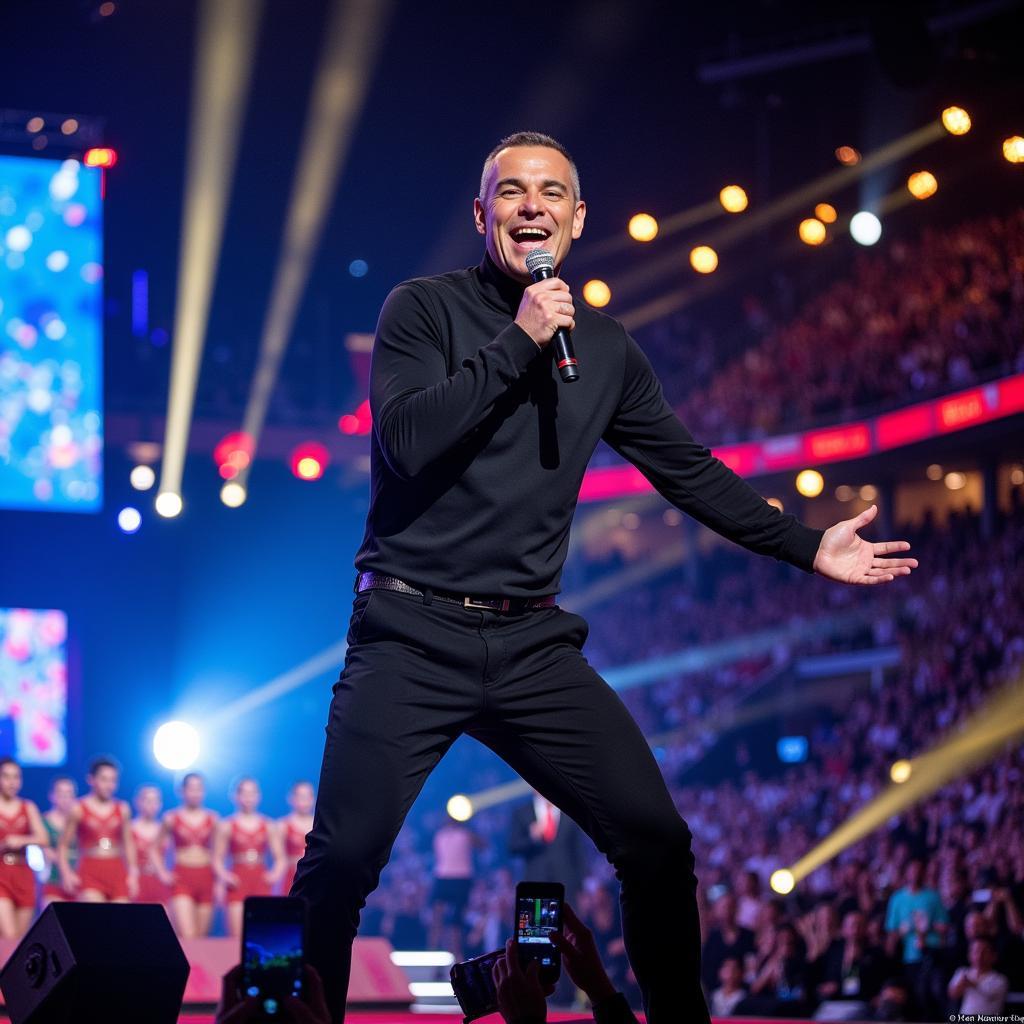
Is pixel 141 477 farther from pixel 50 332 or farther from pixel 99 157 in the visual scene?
pixel 99 157

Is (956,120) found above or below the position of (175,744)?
above

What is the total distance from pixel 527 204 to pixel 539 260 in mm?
161

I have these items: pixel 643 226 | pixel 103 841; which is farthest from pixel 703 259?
pixel 103 841

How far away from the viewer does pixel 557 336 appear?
2.69 m

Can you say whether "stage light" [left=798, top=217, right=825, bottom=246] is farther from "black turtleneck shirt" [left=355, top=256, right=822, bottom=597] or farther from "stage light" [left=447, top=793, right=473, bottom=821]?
"black turtleneck shirt" [left=355, top=256, right=822, bottom=597]

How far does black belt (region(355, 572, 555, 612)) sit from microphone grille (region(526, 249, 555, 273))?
0.67 m

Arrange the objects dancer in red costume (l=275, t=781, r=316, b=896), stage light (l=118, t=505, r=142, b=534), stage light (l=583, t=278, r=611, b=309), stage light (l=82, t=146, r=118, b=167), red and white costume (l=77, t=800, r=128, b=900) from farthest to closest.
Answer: stage light (l=118, t=505, r=142, b=534)
stage light (l=82, t=146, r=118, b=167)
dancer in red costume (l=275, t=781, r=316, b=896)
stage light (l=583, t=278, r=611, b=309)
red and white costume (l=77, t=800, r=128, b=900)

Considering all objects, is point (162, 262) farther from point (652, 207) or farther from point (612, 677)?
point (612, 677)

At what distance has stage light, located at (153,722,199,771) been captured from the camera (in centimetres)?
1489

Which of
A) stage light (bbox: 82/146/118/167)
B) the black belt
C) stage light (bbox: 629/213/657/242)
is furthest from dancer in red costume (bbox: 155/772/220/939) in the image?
the black belt

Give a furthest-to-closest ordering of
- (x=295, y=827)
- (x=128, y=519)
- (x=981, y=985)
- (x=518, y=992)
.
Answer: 1. (x=128, y=519)
2. (x=295, y=827)
3. (x=981, y=985)
4. (x=518, y=992)

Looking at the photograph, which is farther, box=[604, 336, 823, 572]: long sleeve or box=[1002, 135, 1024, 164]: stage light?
box=[1002, 135, 1024, 164]: stage light

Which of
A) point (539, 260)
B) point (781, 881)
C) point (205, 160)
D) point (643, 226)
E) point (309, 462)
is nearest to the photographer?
point (539, 260)

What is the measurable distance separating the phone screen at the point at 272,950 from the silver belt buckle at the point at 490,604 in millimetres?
796
